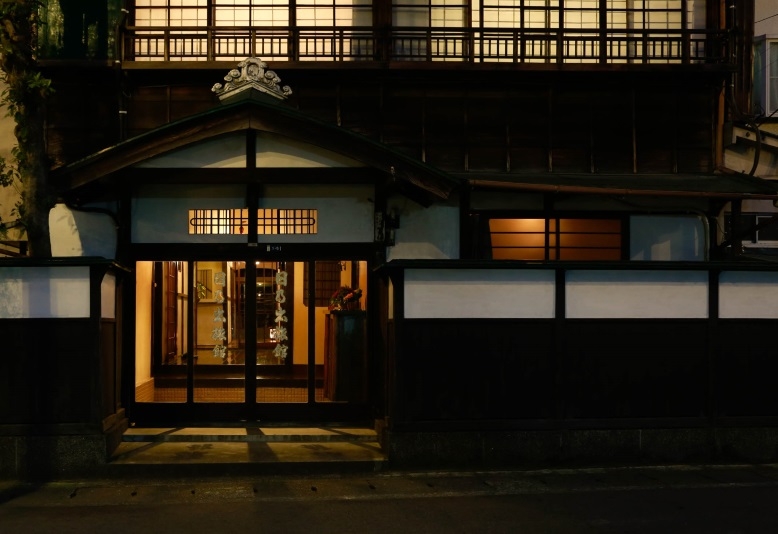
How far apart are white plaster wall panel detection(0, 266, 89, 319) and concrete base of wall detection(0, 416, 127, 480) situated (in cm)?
157

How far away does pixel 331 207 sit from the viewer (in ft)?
51.8

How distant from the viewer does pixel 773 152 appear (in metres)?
17.6

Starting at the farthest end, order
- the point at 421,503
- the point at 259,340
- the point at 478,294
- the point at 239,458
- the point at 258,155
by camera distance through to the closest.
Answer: the point at 259,340 < the point at 258,155 < the point at 478,294 < the point at 239,458 < the point at 421,503

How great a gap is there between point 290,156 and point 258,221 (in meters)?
1.37

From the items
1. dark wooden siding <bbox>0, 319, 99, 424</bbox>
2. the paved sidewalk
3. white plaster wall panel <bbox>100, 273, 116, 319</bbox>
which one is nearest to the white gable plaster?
white plaster wall panel <bbox>100, 273, 116, 319</bbox>

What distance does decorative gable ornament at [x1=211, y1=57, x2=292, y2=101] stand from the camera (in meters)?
15.0

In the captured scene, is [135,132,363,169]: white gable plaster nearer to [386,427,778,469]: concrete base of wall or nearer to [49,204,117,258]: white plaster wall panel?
[49,204,117,258]: white plaster wall panel

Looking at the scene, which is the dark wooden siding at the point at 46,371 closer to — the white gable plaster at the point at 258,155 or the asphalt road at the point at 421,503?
the asphalt road at the point at 421,503

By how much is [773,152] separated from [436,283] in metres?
7.94

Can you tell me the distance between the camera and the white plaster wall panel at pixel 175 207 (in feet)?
51.5

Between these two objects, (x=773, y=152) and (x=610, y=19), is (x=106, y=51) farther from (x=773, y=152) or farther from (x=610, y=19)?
(x=773, y=152)

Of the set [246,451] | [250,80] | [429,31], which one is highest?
[429,31]

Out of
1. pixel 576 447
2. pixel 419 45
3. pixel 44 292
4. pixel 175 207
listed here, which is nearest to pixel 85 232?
pixel 175 207

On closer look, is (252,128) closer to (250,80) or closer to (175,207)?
(250,80)
